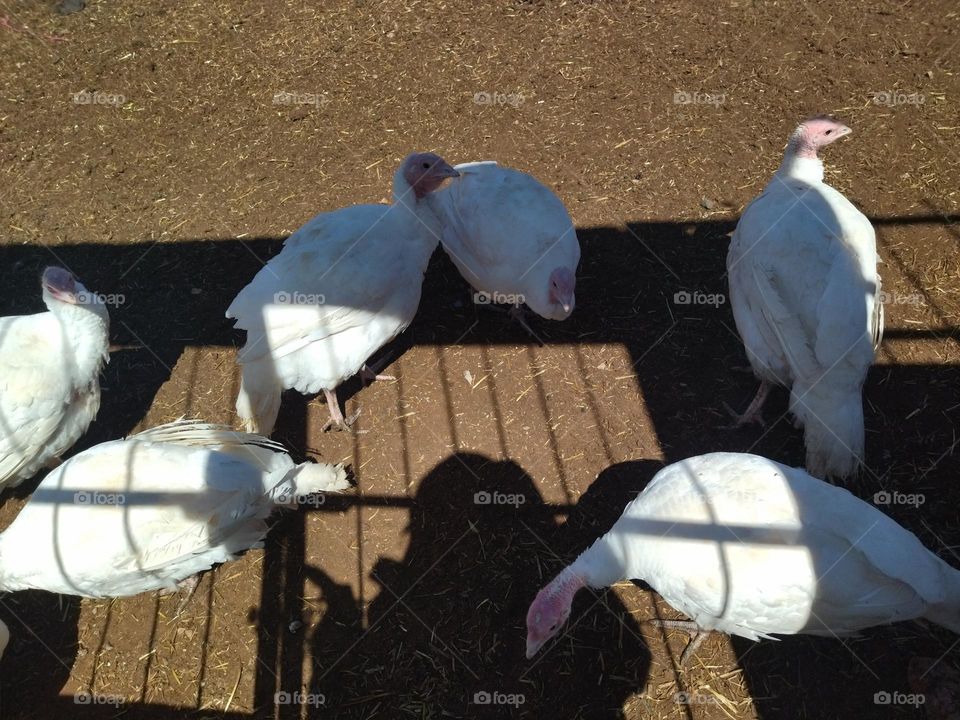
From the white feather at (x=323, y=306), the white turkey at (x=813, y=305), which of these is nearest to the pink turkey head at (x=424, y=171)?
the white feather at (x=323, y=306)

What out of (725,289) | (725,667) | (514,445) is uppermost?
(725,289)

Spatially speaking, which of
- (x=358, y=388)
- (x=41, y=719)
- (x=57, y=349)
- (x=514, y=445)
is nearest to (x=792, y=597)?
(x=514, y=445)

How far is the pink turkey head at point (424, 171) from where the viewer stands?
3982 millimetres

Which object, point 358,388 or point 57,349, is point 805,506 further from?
point 57,349

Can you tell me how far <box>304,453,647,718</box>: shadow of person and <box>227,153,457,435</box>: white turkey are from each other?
968mm

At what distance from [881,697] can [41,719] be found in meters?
4.01

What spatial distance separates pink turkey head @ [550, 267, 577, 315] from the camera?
12.0 ft

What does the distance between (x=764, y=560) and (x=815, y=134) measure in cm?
282

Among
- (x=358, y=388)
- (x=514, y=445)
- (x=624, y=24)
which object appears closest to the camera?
(x=514, y=445)

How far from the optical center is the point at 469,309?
14.8ft

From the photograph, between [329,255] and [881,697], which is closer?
[881,697]

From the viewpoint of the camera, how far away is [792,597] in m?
2.59

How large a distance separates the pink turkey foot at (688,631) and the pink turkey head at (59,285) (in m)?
3.63

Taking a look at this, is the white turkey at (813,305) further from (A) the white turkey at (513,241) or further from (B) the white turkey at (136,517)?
(B) the white turkey at (136,517)
